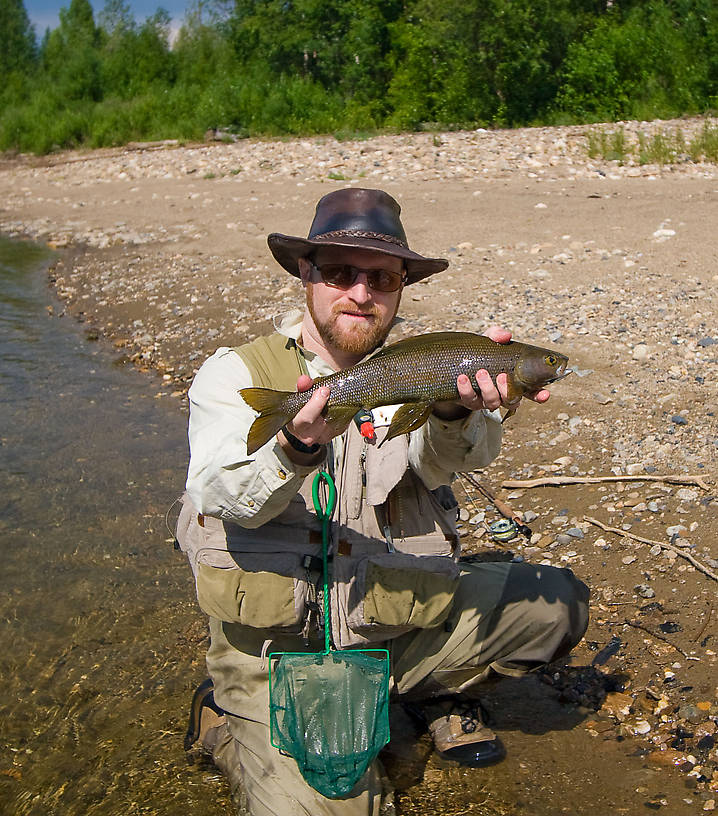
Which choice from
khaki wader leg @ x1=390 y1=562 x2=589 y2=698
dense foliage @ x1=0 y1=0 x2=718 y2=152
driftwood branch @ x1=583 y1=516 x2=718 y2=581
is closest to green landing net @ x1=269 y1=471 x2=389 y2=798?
khaki wader leg @ x1=390 y1=562 x2=589 y2=698

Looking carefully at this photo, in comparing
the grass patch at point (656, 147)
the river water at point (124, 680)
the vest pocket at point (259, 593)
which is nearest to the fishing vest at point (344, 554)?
the vest pocket at point (259, 593)

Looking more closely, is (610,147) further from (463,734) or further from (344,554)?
(344,554)

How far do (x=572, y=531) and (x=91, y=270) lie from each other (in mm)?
10087

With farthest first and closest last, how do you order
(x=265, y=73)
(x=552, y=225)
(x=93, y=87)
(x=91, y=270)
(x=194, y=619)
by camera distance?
(x=93, y=87), (x=265, y=73), (x=91, y=270), (x=552, y=225), (x=194, y=619)

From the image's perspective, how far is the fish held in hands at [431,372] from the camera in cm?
317

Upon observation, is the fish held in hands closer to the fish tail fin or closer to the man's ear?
the fish tail fin

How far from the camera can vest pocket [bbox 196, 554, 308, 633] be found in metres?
3.51

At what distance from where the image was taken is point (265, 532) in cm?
360

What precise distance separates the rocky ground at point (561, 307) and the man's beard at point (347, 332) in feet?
6.45

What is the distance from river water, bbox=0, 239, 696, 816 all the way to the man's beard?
185cm

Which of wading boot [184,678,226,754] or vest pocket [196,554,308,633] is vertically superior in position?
vest pocket [196,554,308,633]

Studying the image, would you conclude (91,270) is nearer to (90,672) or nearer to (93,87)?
(90,672)

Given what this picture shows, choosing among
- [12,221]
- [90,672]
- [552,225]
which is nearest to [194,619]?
[90,672]

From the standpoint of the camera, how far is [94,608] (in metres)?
5.42
